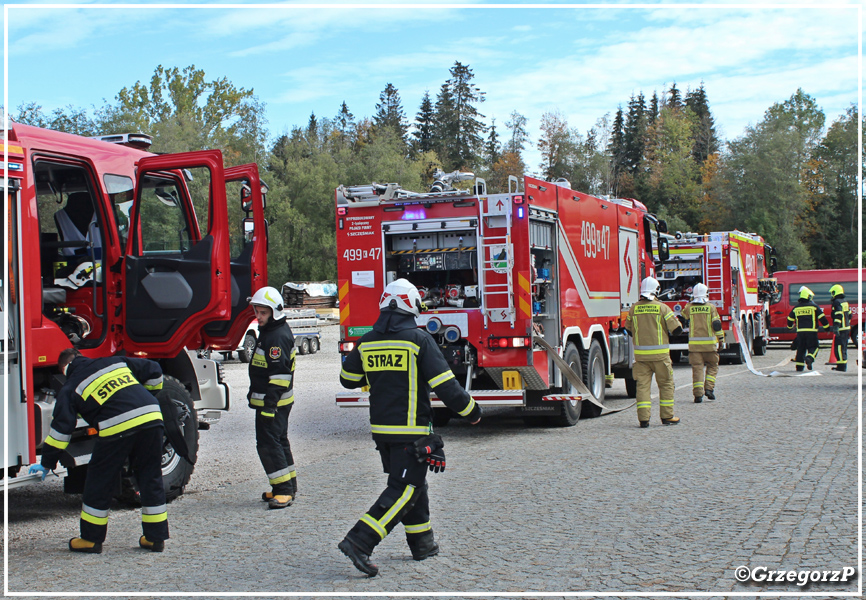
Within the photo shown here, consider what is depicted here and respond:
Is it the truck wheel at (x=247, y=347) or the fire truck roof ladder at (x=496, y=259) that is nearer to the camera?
the fire truck roof ladder at (x=496, y=259)

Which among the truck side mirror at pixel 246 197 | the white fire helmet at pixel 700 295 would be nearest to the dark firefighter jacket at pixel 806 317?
the white fire helmet at pixel 700 295

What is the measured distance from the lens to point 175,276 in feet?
24.2

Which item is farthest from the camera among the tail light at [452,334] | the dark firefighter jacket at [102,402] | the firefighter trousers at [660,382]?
the firefighter trousers at [660,382]

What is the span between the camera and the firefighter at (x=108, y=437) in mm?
5621

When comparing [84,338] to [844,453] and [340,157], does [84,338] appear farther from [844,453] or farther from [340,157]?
[340,157]

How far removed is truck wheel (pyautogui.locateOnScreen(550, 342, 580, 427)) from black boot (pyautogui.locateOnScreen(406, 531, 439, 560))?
5.82m

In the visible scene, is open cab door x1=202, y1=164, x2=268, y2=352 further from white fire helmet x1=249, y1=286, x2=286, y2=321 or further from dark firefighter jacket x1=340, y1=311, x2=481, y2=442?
dark firefighter jacket x1=340, y1=311, x2=481, y2=442

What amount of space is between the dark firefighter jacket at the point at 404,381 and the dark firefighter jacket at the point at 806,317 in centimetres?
1388

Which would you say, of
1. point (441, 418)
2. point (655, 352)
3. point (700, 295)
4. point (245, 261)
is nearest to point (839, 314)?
point (700, 295)

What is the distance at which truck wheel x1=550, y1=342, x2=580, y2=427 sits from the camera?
10953 mm

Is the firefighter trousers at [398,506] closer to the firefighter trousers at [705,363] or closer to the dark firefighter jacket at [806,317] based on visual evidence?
the firefighter trousers at [705,363]

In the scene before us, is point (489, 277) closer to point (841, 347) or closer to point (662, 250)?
point (662, 250)

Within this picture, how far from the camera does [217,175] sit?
7.19 meters

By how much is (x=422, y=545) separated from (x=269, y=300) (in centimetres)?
284
